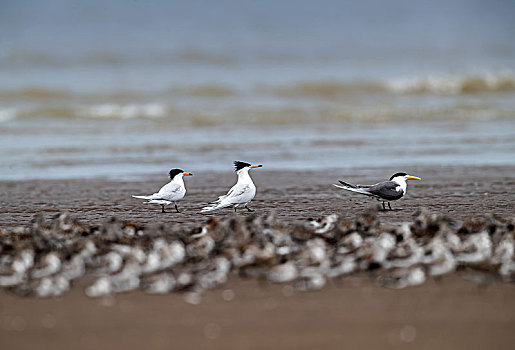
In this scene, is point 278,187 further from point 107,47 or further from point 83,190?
point 107,47

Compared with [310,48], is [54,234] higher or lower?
lower

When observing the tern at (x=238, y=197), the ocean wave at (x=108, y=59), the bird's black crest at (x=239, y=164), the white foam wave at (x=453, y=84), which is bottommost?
the tern at (x=238, y=197)

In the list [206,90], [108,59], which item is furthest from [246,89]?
[108,59]

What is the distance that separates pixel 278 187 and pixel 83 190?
7.86 ft

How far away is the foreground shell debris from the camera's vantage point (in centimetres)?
496

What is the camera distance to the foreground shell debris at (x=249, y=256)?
4.96 m

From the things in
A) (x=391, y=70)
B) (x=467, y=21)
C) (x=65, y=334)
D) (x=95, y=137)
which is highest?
(x=467, y=21)

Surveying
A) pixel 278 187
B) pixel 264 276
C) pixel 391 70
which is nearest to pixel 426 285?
pixel 264 276

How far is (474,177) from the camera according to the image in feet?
32.3

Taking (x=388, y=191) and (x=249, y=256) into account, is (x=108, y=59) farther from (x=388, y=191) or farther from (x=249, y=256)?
(x=249, y=256)

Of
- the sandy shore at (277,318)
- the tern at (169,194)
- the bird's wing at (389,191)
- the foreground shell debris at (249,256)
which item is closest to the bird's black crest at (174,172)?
the tern at (169,194)

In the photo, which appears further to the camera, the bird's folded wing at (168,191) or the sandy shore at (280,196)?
the bird's folded wing at (168,191)

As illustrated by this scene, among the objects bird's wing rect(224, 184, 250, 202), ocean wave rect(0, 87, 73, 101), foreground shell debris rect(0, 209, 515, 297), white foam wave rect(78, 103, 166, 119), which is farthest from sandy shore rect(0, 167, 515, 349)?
ocean wave rect(0, 87, 73, 101)

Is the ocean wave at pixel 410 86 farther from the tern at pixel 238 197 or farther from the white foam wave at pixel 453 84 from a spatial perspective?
the tern at pixel 238 197
